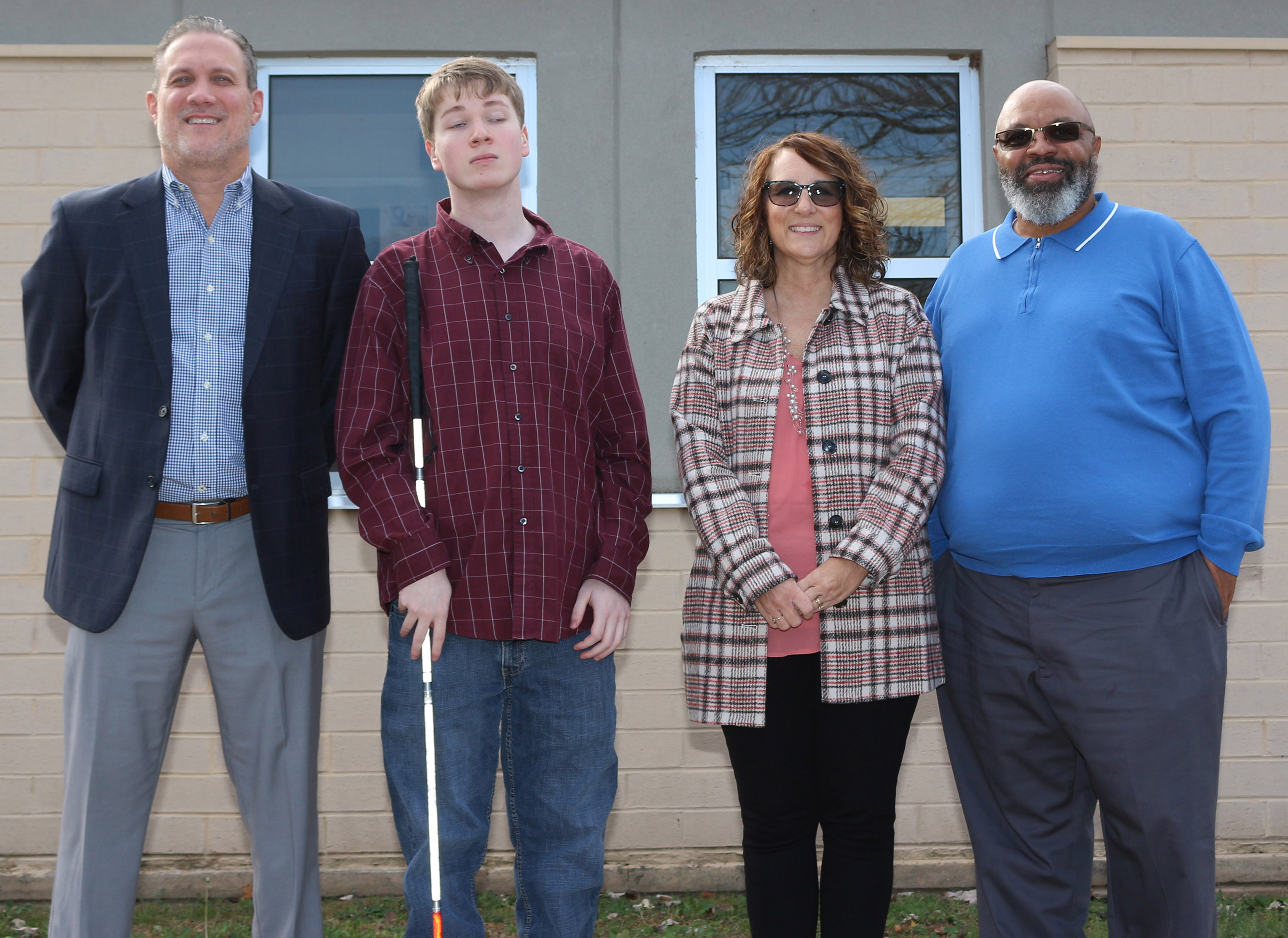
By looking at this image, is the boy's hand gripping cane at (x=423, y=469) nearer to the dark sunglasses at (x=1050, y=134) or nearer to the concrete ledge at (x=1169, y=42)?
the dark sunglasses at (x=1050, y=134)

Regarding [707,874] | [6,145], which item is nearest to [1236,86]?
[707,874]

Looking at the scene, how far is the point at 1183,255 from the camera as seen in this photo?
8.00 feet

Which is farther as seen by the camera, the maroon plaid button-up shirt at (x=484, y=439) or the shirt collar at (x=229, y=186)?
the shirt collar at (x=229, y=186)

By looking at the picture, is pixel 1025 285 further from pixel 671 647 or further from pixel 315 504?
pixel 671 647

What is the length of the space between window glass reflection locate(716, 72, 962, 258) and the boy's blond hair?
1891 millimetres

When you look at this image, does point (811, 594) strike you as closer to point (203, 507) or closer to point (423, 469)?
point (423, 469)

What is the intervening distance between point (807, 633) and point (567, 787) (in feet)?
2.15

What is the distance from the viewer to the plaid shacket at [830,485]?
2361 millimetres

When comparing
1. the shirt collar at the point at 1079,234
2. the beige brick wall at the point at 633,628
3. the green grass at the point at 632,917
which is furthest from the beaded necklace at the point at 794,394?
the green grass at the point at 632,917

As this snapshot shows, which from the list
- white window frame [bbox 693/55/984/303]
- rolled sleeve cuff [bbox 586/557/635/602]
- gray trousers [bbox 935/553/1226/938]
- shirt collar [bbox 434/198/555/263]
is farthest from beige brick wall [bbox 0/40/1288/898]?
shirt collar [bbox 434/198/555/263]

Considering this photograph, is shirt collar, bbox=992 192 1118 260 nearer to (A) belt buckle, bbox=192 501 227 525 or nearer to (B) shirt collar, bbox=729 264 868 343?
(B) shirt collar, bbox=729 264 868 343

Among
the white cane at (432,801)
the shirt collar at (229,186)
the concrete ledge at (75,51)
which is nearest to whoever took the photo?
the white cane at (432,801)

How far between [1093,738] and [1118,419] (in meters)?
0.75

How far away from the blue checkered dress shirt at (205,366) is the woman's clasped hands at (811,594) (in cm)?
126
